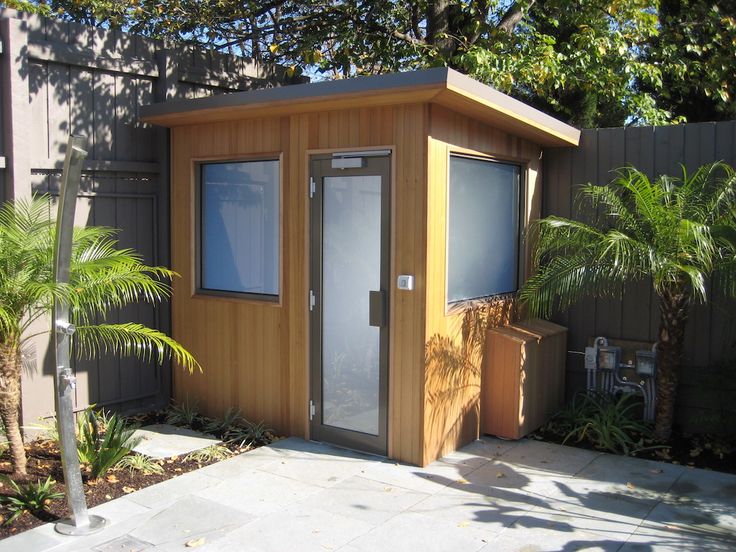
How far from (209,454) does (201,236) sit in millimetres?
1976

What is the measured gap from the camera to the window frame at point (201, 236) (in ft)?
19.8

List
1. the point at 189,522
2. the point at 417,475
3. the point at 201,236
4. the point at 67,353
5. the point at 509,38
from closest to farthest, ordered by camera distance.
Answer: the point at 67,353, the point at 189,522, the point at 417,475, the point at 201,236, the point at 509,38

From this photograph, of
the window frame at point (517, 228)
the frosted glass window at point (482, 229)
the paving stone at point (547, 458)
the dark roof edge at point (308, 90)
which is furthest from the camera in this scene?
the frosted glass window at point (482, 229)

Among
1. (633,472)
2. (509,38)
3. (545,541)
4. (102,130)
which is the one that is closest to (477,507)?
(545,541)

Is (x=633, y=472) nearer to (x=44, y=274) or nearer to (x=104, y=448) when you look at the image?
(x=104, y=448)

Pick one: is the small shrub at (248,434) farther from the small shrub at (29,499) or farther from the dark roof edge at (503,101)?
the dark roof edge at (503,101)

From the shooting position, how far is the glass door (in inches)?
217

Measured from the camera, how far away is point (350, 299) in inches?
225

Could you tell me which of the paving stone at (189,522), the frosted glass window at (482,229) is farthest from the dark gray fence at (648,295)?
the paving stone at (189,522)

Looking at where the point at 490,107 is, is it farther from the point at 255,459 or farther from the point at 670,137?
the point at 255,459

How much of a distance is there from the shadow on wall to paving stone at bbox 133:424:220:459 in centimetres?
179

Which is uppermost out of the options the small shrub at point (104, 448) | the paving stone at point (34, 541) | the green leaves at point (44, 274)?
the green leaves at point (44, 274)

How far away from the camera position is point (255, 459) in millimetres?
5562

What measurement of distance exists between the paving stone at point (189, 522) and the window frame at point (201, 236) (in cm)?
189
